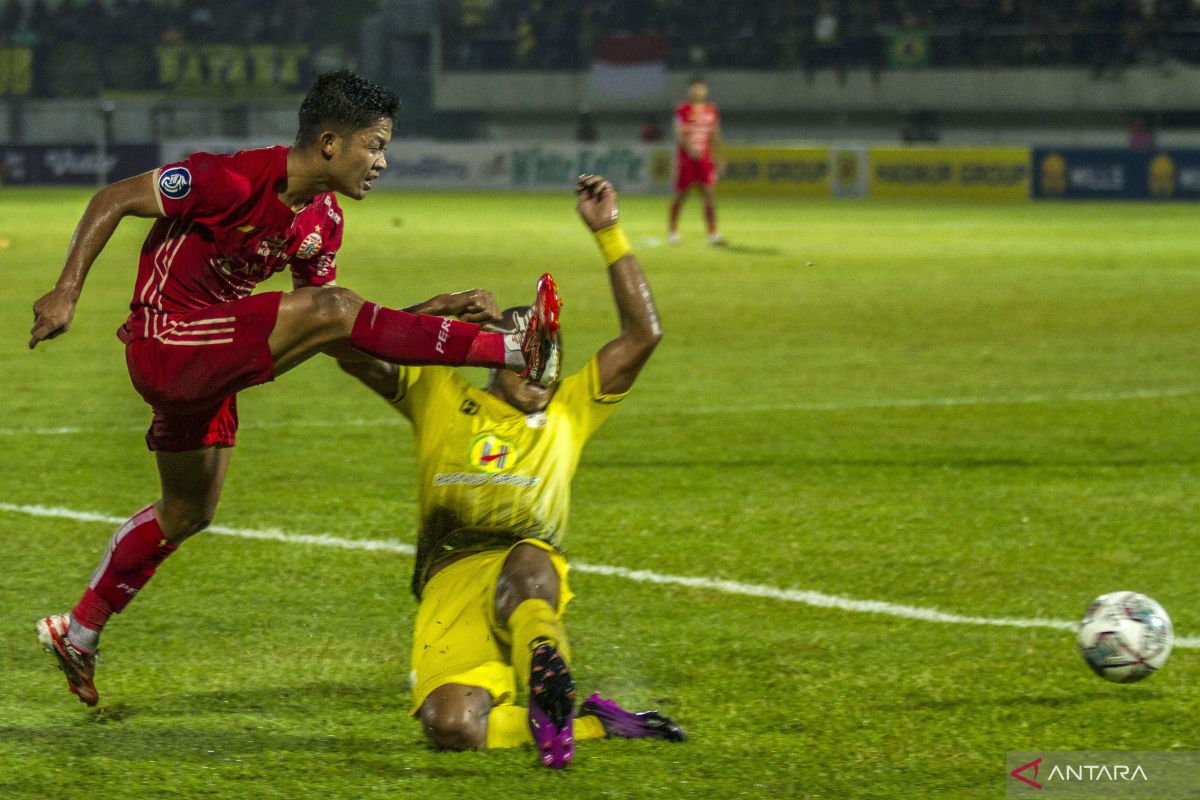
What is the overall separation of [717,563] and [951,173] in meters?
31.9

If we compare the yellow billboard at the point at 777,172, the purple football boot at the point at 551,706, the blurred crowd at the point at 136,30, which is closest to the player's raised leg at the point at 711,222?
the yellow billboard at the point at 777,172

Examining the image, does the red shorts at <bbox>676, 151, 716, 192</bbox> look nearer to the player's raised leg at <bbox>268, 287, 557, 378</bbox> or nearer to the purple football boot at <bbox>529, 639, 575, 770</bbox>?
the player's raised leg at <bbox>268, 287, 557, 378</bbox>

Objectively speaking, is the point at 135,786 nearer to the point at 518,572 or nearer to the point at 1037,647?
the point at 518,572

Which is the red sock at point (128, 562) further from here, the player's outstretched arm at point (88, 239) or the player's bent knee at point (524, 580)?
the player's bent knee at point (524, 580)

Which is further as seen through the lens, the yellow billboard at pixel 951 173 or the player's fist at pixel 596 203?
the yellow billboard at pixel 951 173

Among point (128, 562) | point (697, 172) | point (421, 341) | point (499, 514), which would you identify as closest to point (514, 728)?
point (499, 514)

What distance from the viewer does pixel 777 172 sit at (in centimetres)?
3803

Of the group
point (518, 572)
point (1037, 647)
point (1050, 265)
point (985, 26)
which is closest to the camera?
point (518, 572)

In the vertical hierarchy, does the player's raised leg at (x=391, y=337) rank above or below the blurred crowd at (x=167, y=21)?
below

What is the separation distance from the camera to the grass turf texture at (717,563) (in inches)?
168

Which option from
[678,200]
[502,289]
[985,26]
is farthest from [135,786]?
[985,26]

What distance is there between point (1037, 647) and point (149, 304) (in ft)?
9.52

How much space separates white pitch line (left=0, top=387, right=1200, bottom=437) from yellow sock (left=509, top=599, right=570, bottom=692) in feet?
17.9

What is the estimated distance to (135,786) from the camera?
4.00 metres
